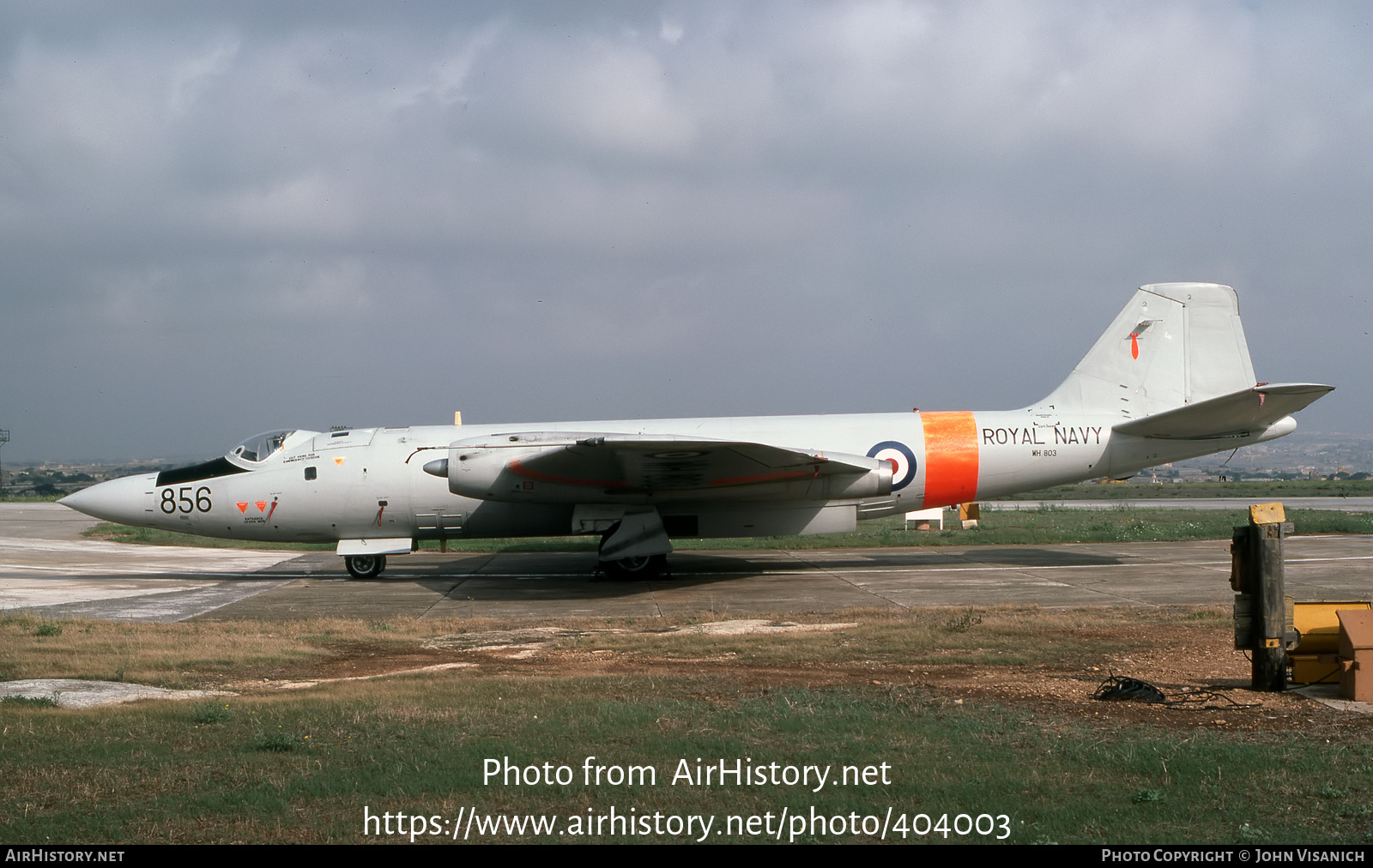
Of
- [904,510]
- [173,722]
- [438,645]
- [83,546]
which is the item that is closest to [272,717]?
[173,722]

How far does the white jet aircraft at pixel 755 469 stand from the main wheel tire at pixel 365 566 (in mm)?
30

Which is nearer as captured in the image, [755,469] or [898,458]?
[755,469]

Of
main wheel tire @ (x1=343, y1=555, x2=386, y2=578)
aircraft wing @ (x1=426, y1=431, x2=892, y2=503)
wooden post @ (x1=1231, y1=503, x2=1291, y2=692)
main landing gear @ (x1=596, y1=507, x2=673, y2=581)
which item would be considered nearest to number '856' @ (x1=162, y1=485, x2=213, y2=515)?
main wheel tire @ (x1=343, y1=555, x2=386, y2=578)

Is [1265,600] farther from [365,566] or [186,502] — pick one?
[186,502]

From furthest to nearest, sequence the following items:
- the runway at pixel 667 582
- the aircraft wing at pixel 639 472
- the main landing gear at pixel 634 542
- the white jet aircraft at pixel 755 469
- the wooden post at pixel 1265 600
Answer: the main landing gear at pixel 634 542 < the white jet aircraft at pixel 755 469 < the aircraft wing at pixel 639 472 < the runway at pixel 667 582 < the wooden post at pixel 1265 600

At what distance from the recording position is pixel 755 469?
15.9 m

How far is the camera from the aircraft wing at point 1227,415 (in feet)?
50.6

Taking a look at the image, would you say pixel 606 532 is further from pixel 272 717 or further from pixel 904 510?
pixel 272 717

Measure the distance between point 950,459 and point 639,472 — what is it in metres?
5.52

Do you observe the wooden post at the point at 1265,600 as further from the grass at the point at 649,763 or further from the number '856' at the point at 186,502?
the number '856' at the point at 186,502

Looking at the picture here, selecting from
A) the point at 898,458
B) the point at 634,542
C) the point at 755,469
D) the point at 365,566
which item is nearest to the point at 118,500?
the point at 365,566

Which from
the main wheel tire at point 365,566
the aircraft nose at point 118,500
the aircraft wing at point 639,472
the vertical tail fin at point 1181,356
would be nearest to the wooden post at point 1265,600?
the aircraft wing at point 639,472

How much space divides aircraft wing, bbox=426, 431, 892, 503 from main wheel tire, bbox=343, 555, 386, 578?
10.0ft

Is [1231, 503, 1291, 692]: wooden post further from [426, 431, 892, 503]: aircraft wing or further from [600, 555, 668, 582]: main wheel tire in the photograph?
[600, 555, 668, 582]: main wheel tire
